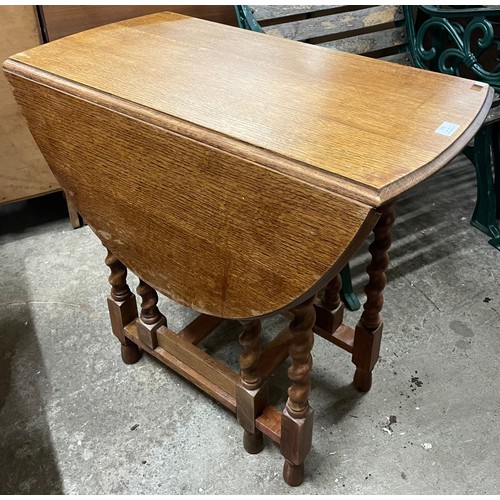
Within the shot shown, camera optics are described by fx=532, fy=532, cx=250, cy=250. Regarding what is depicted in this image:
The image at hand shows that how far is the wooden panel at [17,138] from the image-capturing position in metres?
1.68

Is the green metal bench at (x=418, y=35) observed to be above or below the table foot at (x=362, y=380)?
above

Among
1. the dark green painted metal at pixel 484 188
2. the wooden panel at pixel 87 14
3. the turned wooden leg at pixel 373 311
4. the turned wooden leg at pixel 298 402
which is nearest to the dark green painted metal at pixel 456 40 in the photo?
the dark green painted metal at pixel 484 188

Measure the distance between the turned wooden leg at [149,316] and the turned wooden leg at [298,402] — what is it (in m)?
0.44

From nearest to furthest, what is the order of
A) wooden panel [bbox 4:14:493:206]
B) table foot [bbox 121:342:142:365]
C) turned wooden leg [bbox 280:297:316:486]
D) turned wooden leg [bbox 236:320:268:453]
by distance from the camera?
wooden panel [bbox 4:14:493:206] < turned wooden leg [bbox 280:297:316:486] < turned wooden leg [bbox 236:320:268:453] < table foot [bbox 121:342:142:365]

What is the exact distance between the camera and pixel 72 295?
5.94ft

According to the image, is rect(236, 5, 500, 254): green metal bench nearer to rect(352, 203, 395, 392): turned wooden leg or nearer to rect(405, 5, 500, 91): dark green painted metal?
rect(405, 5, 500, 91): dark green painted metal

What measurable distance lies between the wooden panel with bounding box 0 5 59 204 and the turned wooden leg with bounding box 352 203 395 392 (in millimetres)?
1293

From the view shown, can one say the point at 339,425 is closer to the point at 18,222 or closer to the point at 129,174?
the point at 129,174

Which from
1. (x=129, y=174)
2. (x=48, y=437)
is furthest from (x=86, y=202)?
(x=48, y=437)

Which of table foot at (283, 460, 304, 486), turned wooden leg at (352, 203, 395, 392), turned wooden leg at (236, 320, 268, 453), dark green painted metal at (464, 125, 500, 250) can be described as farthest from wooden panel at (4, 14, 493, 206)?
dark green painted metal at (464, 125, 500, 250)

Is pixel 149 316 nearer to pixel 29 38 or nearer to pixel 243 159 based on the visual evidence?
pixel 243 159

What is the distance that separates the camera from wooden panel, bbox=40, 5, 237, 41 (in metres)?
1.73

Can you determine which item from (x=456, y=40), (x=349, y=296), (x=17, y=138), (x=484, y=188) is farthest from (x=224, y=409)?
(x=456, y=40)

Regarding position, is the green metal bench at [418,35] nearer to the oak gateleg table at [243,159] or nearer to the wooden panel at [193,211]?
the oak gateleg table at [243,159]
